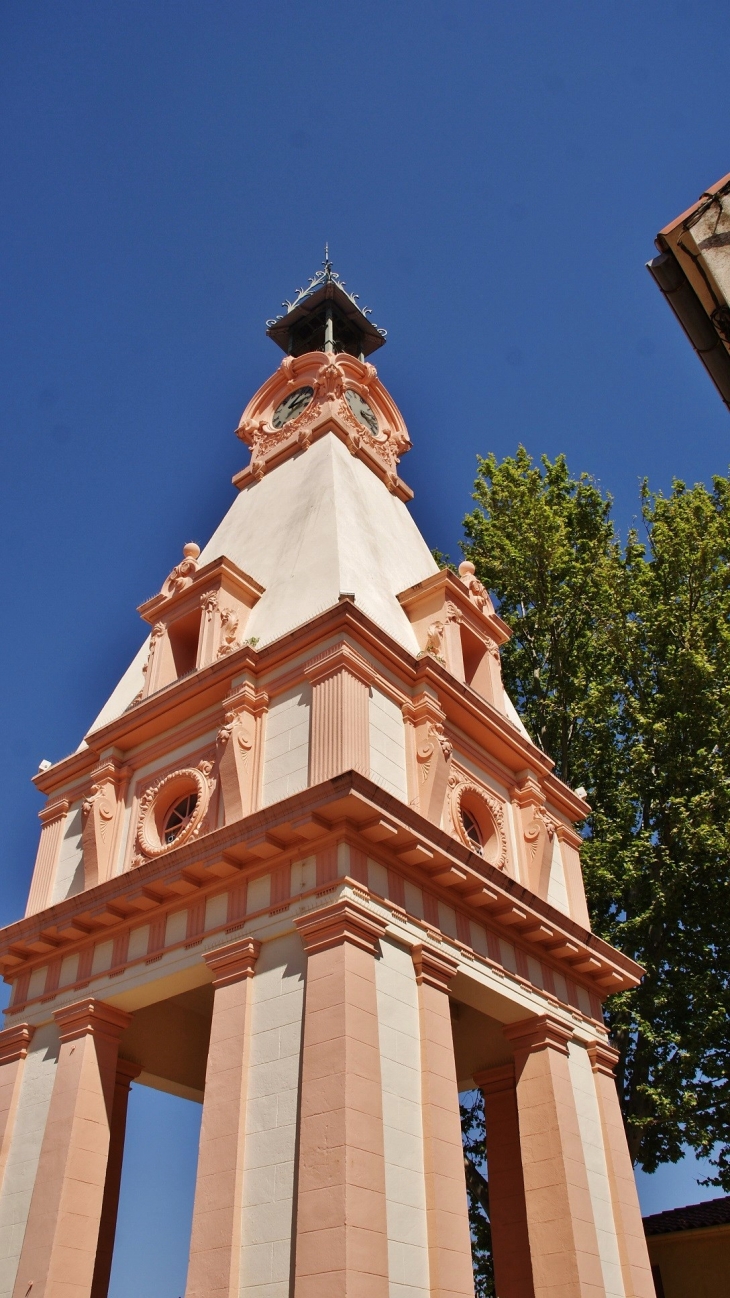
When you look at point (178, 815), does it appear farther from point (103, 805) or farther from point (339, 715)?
point (339, 715)

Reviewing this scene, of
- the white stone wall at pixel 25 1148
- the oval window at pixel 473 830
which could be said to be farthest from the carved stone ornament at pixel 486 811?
the white stone wall at pixel 25 1148

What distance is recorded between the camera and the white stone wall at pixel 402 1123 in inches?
481

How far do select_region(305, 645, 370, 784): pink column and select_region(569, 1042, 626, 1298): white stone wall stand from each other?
6655mm

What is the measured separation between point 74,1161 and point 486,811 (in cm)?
875

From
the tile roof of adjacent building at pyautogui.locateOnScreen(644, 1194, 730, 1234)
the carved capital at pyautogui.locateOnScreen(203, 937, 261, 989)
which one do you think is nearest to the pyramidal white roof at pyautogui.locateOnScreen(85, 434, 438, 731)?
the carved capital at pyautogui.locateOnScreen(203, 937, 261, 989)

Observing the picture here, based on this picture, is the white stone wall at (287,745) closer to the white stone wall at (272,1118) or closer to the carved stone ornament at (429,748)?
the carved stone ornament at (429,748)

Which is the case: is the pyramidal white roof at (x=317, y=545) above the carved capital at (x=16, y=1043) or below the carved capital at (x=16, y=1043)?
above

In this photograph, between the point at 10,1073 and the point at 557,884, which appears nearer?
the point at 10,1073

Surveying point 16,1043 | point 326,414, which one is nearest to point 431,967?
point 16,1043

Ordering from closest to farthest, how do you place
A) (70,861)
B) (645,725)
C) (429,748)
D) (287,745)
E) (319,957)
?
(319,957)
(287,745)
(429,748)
(70,861)
(645,725)

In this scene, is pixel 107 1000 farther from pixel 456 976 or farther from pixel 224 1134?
pixel 456 976

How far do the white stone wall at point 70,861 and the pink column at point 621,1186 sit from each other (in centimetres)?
965

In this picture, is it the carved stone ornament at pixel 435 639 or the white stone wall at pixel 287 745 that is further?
the carved stone ornament at pixel 435 639

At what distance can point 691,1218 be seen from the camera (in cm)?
2216
